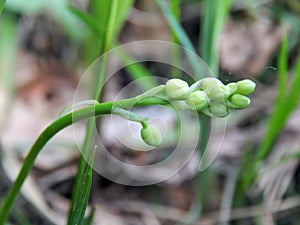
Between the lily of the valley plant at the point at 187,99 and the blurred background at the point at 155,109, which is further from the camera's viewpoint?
the blurred background at the point at 155,109

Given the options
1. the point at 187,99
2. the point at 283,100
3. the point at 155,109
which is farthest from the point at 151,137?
the point at 155,109

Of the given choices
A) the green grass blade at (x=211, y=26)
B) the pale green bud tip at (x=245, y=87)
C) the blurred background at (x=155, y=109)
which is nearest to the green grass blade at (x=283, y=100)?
the blurred background at (x=155, y=109)

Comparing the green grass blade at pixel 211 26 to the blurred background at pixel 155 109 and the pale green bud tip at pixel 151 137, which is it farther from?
the pale green bud tip at pixel 151 137

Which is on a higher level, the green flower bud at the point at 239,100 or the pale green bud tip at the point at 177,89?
the green flower bud at the point at 239,100

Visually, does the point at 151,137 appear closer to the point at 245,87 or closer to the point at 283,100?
the point at 245,87

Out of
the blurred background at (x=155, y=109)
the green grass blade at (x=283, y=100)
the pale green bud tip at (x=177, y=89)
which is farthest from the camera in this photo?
the blurred background at (x=155, y=109)

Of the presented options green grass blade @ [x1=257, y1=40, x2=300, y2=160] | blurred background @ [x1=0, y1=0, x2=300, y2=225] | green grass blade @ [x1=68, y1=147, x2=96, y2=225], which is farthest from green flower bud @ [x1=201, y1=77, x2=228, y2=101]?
green grass blade @ [x1=257, y1=40, x2=300, y2=160]

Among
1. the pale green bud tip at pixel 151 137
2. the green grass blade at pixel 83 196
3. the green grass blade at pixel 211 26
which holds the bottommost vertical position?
the green grass blade at pixel 83 196
